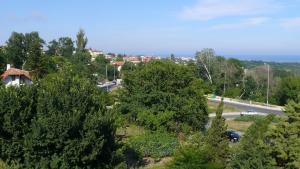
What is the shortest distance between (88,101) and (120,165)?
3.52 meters

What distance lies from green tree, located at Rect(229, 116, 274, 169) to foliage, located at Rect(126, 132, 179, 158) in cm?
881

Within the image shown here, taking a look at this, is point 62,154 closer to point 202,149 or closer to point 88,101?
point 88,101

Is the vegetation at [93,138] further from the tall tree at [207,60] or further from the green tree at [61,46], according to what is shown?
the green tree at [61,46]

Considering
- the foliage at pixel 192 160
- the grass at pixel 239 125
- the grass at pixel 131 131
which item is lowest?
the grass at pixel 239 125

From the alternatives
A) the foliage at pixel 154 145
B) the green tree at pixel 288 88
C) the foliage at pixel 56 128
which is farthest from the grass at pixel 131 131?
the green tree at pixel 288 88

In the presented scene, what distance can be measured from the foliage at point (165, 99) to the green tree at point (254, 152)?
13.1m

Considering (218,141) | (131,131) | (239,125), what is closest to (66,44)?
(239,125)

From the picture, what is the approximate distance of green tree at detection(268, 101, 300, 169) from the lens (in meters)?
19.0

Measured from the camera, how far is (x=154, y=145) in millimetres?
30422

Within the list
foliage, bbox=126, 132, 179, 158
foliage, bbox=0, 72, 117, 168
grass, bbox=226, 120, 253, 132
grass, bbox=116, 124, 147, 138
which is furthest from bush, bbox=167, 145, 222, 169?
grass, bbox=226, 120, 253, 132

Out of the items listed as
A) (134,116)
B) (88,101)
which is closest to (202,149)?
(88,101)

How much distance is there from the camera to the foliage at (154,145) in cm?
2977

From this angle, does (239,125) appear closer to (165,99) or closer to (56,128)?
(165,99)

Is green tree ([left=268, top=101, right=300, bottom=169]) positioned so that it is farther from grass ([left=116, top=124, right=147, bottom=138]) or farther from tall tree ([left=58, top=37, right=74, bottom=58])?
tall tree ([left=58, top=37, right=74, bottom=58])
